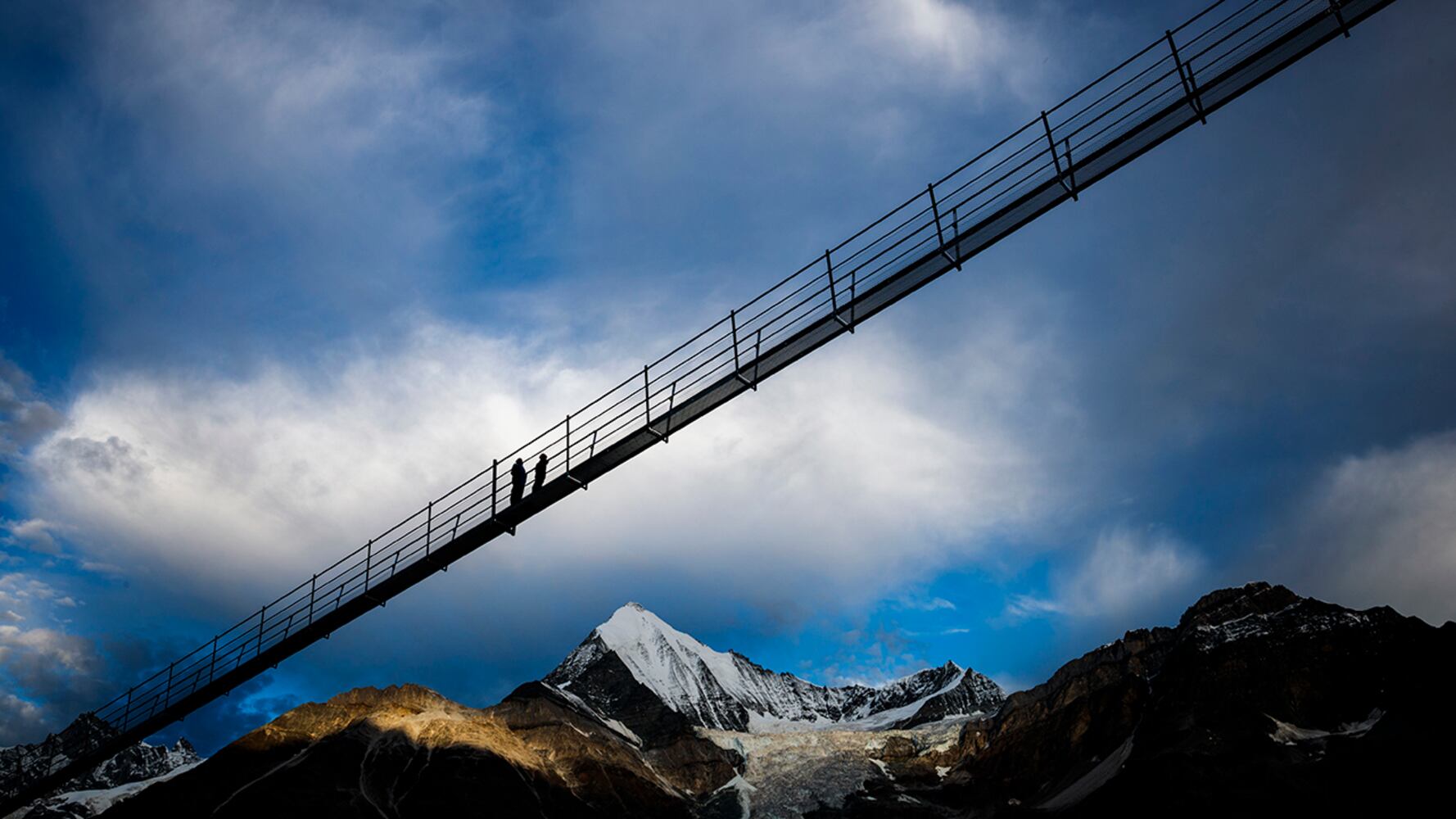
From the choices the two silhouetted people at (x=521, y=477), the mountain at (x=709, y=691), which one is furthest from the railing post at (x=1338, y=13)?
the mountain at (x=709, y=691)

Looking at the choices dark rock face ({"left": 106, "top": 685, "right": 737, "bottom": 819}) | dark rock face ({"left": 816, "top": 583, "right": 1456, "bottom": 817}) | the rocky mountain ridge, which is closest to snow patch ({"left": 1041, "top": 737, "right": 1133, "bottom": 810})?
dark rock face ({"left": 816, "top": 583, "right": 1456, "bottom": 817})

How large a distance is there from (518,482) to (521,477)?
4.9 inches

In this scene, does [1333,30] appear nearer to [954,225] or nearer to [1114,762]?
[954,225]

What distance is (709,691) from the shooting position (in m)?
172

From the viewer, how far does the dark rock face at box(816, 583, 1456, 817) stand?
49.0 metres

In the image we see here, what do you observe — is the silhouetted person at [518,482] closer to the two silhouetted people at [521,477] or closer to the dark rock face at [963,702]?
the two silhouetted people at [521,477]

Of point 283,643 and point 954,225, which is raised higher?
point 954,225

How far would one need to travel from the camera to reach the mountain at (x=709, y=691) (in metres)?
140

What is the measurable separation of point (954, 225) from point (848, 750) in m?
103

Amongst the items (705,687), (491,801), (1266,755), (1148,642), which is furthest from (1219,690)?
(705,687)

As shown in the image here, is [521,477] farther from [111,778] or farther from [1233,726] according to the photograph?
[111,778]

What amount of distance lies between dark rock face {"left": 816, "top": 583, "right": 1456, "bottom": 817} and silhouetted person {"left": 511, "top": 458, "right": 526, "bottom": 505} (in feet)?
133

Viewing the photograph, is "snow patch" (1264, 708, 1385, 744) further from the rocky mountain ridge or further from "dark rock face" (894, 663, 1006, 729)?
the rocky mountain ridge

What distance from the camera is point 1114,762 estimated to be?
73.4 meters
